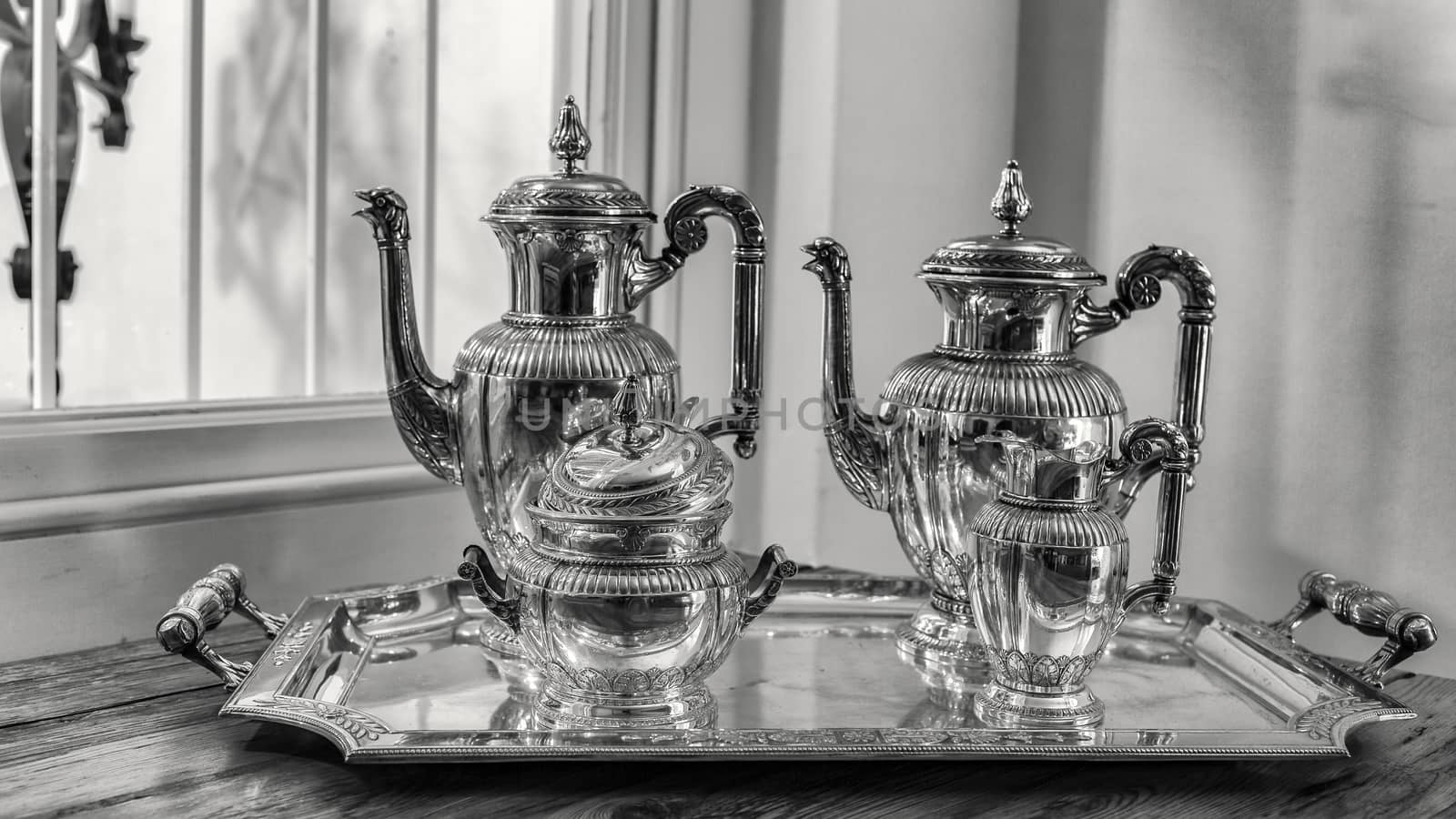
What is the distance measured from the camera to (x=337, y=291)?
3.92ft

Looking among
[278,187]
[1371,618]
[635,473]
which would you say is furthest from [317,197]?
[1371,618]

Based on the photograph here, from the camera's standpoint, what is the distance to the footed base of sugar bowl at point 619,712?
736mm

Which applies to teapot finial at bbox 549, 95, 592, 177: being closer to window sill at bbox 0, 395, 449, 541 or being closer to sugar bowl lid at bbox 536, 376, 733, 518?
sugar bowl lid at bbox 536, 376, 733, 518

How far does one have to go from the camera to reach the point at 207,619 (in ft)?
2.66

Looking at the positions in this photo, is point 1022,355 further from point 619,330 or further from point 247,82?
point 247,82

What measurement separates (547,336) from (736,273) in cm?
16

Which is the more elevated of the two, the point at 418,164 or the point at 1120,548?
the point at 418,164

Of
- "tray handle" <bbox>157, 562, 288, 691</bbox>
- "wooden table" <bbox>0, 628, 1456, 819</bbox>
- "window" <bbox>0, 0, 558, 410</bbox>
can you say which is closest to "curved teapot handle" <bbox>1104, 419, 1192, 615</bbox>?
"wooden table" <bbox>0, 628, 1456, 819</bbox>

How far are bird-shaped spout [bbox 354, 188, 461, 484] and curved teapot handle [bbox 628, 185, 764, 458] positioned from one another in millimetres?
151

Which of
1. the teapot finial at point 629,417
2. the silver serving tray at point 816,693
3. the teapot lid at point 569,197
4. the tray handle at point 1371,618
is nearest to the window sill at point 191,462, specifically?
the silver serving tray at point 816,693

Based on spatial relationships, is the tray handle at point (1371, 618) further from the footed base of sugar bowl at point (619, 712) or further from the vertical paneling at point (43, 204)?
the vertical paneling at point (43, 204)

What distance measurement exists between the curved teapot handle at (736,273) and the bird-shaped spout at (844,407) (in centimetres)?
4

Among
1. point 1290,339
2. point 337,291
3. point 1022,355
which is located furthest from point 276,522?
point 1290,339

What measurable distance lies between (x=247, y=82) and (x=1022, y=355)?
0.67m
